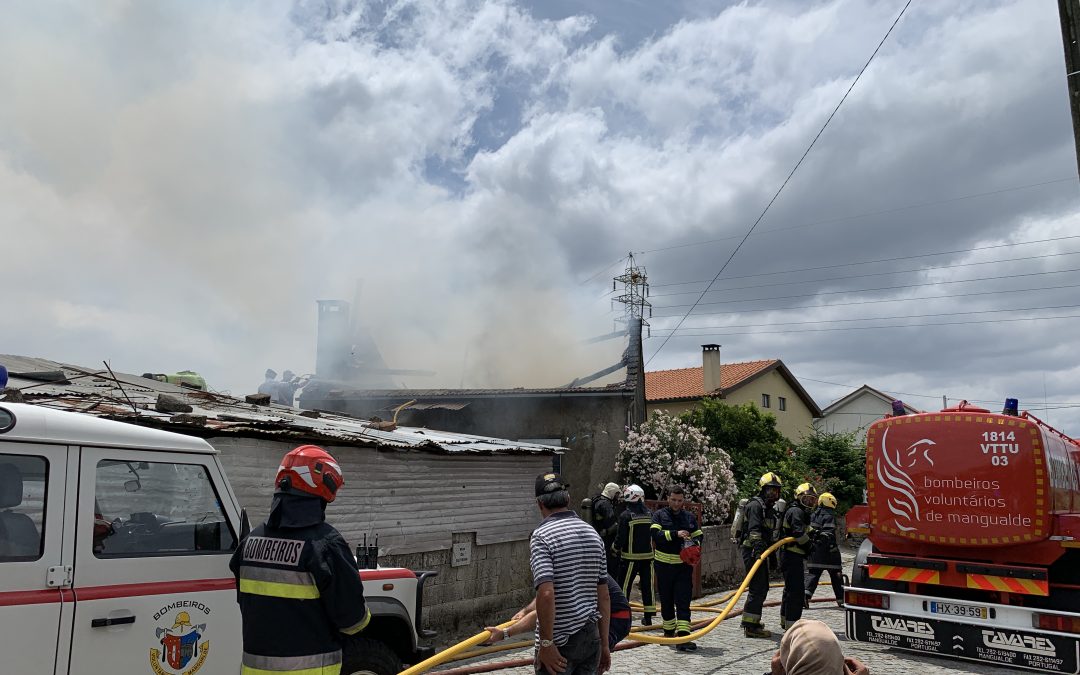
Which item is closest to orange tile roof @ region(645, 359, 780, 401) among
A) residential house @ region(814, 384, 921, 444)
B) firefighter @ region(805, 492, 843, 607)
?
residential house @ region(814, 384, 921, 444)

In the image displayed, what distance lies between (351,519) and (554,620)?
483 centimetres

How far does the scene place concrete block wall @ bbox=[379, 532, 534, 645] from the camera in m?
9.05

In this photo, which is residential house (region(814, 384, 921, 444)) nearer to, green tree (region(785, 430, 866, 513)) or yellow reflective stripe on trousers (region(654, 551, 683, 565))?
green tree (region(785, 430, 866, 513))

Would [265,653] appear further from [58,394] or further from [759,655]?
[759,655]

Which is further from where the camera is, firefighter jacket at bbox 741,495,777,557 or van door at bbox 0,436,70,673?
firefighter jacket at bbox 741,495,777,557

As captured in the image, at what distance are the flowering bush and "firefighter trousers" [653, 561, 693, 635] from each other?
7.99m

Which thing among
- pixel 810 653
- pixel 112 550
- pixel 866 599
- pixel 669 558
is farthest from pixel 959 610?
pixel 112 550

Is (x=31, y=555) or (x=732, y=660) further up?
(x=31, y=555)

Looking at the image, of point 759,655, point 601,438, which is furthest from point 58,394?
point 601,438

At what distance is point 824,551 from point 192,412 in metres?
9.26

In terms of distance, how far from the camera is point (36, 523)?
139 inches

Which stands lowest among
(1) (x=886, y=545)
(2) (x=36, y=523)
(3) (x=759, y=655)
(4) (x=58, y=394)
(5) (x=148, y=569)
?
(3) (x=759, y=655)

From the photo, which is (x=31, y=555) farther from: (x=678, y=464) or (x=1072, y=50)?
(x=678, y=464)

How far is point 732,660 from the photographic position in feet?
27.5
